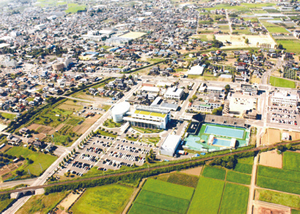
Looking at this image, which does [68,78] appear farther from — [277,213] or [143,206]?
[277,213]

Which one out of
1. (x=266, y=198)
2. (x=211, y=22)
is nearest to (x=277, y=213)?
(x=266, y=198)

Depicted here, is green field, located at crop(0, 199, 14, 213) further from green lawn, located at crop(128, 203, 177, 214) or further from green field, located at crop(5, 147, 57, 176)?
green lawn, located at crop(128, 203, 177, 214)

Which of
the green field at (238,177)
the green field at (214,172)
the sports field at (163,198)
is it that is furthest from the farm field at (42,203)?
the green field at (238,177)

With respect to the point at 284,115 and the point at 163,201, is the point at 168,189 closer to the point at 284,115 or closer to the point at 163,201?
the point at 163,201

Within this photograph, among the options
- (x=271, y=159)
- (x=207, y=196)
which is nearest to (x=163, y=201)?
(x=207, y=196)

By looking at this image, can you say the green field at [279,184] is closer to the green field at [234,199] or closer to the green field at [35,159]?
the green field at [234,199]
